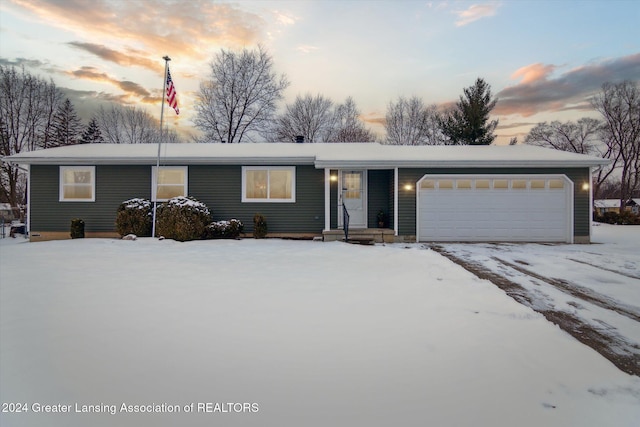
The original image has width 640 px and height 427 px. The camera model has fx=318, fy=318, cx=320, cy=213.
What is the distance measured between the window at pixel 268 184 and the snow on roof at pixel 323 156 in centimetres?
40

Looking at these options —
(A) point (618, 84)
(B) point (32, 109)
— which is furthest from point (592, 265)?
(B) point (32, 109)

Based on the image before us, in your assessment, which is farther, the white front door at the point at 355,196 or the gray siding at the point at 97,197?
the white front door at the point at 355,196

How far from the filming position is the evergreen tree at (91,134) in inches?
1154

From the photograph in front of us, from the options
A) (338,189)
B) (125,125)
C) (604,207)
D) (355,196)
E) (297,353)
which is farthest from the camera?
(604,207)

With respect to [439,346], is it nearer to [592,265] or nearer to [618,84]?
[592,265]

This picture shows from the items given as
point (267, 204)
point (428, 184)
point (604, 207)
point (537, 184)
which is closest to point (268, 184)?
point (267, 204)

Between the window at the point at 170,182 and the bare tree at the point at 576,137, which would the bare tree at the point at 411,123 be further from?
the window at the point at 170,182

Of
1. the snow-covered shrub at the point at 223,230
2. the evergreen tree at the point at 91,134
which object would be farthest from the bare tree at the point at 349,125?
the evergreen tree at the point at 91,134

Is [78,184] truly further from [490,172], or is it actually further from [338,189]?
[490,172]

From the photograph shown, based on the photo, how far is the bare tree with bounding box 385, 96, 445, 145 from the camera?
93.2 feet

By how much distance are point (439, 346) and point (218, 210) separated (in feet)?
31.2

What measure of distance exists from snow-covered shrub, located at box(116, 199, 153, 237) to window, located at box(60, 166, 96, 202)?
1.72 metres

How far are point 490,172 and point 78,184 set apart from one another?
1422cm

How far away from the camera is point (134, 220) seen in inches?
412
